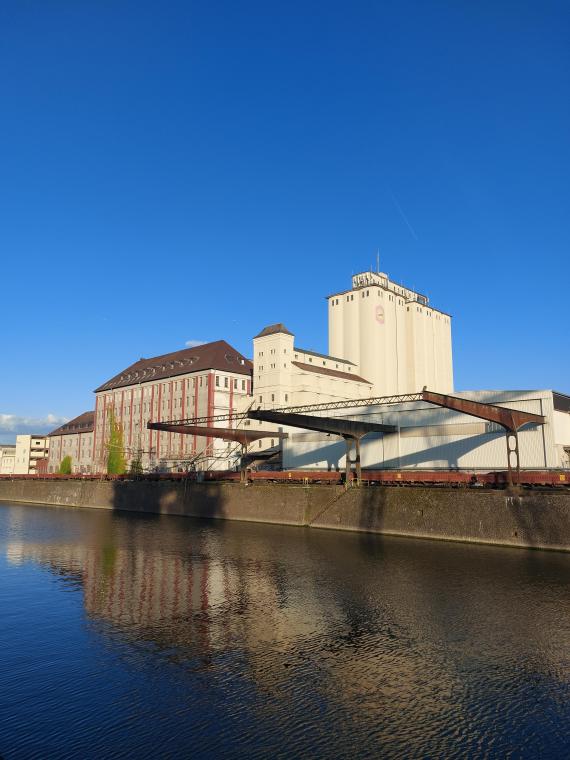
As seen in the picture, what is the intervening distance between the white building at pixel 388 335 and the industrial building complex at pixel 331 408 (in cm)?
21

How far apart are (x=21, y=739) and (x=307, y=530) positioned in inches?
1458

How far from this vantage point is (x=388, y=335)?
10238 centimetres

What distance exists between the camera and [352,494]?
153 ft

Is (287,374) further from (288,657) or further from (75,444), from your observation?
(288,657)

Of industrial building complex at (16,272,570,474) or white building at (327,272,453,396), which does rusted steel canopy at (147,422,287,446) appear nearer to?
industrial building complex at (16,272,570,474)

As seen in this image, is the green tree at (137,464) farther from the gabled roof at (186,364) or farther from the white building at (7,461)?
the white building at (7,461)

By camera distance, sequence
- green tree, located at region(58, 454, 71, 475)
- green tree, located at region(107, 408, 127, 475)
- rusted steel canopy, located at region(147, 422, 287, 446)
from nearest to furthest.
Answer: rusted steel canopy, located at region(147, 422, 287, 446) < green tree, located at region(107, 408, 127, 475) < green tree, located at region(58, 454, 71, 475)

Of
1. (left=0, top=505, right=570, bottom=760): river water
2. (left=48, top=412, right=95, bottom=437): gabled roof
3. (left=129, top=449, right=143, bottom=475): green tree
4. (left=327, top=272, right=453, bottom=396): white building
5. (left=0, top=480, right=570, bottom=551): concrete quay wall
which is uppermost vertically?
(left=327, top=272, right=453, bottom=396): white building

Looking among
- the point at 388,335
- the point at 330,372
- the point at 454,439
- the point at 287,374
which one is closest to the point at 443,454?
the point at 454,439

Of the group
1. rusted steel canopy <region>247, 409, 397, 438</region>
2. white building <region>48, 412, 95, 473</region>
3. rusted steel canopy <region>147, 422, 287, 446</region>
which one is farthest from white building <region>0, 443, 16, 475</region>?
rusted steel canopy <region>247, 409, 397, 438</region>

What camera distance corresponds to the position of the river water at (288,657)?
38.1 feet

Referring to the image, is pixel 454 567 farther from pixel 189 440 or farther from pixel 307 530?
pixel 189 440

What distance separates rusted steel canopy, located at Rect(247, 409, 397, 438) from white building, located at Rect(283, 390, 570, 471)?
2818 mm

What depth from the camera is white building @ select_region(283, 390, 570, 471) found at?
44219mm
